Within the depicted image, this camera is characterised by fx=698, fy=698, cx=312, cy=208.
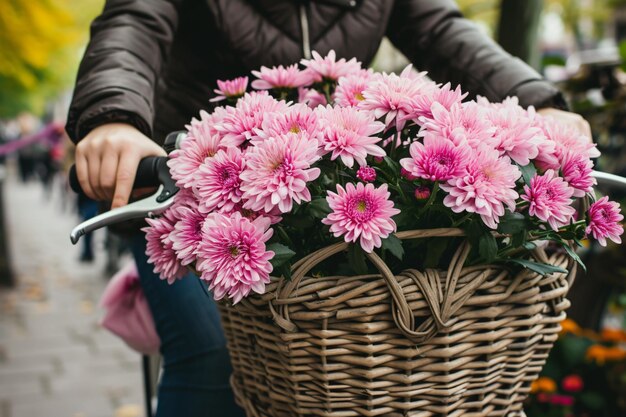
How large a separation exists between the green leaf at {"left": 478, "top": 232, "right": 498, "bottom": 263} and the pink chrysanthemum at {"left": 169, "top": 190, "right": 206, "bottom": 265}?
369mm

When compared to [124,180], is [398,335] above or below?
below

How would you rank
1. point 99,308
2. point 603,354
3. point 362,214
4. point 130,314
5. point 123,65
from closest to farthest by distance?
point 362,214, point 123,65, point 130,314, point 603,354, point 99,308

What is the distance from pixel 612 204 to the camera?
991mm

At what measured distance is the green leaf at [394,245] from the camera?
871 millimetres

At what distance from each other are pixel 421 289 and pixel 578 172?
29cm

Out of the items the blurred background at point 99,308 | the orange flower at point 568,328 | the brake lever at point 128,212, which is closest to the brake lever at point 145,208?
the brake lever at point 128,212

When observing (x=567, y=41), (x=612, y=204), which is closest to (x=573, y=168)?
(x=612, y=204)

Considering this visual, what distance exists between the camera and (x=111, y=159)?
3.64ft

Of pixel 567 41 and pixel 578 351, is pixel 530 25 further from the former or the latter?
pixel 567 41

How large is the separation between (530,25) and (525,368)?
2.25 meters

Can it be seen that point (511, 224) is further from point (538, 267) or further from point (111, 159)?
point (111, 159)

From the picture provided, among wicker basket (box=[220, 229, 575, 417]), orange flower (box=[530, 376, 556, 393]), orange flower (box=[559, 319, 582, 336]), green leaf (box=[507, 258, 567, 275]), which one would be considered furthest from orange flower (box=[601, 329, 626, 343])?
green leaf (box=[507, 258, 567, 275])

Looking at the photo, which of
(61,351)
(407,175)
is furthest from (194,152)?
(61,351)

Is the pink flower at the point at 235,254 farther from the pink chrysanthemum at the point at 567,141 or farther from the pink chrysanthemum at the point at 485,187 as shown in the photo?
the pink chrysanthemum at the point at 567,141
